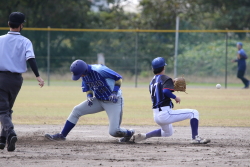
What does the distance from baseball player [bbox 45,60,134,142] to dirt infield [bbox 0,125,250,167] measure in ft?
0.76

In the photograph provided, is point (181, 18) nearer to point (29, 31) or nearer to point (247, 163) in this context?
point (29, 31)

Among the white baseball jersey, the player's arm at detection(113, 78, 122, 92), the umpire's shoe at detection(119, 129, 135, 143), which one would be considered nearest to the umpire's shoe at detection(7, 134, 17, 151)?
the white baseball jersey

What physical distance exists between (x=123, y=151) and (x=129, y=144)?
31.1 inches

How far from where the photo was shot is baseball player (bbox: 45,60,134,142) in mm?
7227

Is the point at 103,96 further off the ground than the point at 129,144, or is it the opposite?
the point at 103,96

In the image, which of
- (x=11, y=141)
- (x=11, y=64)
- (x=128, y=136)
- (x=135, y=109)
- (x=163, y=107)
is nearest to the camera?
(x=11, y=141)

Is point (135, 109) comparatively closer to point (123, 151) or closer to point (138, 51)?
point (123, 151)

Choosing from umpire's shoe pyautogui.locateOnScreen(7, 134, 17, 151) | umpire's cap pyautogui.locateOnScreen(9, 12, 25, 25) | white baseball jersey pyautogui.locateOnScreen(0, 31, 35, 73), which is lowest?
umpire's shoe pyautogui.locateOnScreen(7, 134, 17, 151)

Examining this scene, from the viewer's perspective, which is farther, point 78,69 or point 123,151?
point 78,69

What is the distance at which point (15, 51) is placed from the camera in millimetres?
6480

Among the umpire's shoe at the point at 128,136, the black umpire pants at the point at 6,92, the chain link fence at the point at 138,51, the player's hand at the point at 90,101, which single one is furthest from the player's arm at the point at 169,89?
the chain link fence at the point at 138,51

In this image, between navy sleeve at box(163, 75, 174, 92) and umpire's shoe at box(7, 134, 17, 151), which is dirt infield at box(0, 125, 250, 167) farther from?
navy sleeve at box(163, 75, 174, 92)

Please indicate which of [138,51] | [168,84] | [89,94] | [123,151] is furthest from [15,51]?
[138,51]

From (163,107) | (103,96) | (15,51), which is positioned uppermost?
(15,51)
